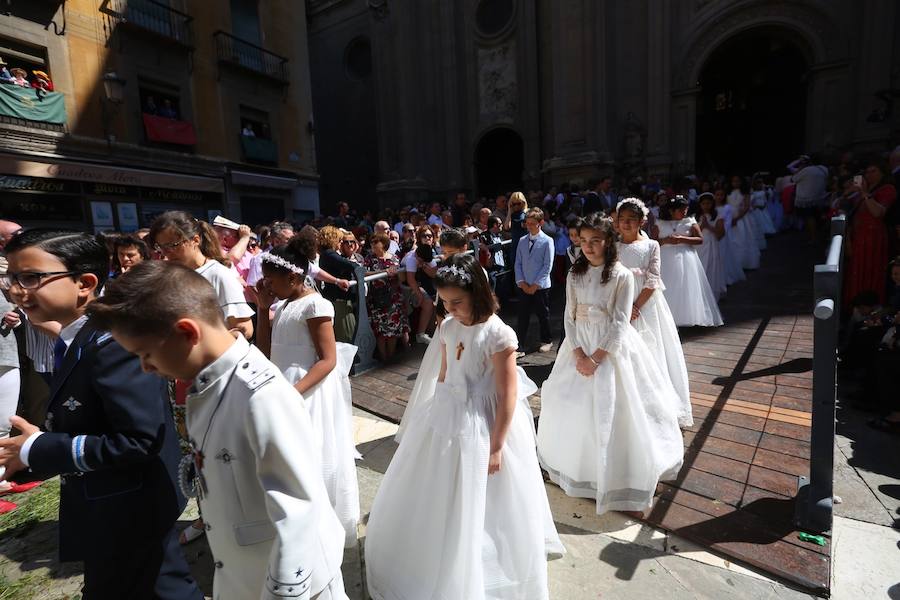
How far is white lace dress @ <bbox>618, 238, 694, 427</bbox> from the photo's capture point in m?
3.90

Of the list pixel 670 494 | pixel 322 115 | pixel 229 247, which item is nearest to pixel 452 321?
pixel 670 494

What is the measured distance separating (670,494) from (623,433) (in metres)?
0.59

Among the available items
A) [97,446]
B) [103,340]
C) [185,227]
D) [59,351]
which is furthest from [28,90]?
[97,446]

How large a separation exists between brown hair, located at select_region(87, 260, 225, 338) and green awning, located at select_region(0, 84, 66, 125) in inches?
542

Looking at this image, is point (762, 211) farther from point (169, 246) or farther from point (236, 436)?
point (236, 436)

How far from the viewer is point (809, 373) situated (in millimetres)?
4809


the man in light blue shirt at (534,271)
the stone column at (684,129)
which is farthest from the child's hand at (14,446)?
the stone column at (684,129)

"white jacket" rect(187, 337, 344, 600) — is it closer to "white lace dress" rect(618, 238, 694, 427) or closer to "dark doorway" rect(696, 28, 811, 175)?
"white lace dress" rect(618, 238, 694, 427)

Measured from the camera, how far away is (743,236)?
933 cm

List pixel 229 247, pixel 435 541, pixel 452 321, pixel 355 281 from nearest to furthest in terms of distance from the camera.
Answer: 1. pixel 435 541
2. pixel 452 321
3. pixel 355 281
4. pixel 229 247

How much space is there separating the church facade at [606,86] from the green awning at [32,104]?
10880mm

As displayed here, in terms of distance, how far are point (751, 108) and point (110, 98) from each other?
2150cm

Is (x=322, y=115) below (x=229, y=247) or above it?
above

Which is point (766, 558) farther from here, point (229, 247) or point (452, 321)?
point (229, 247)
